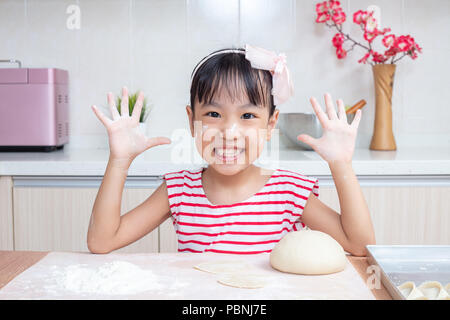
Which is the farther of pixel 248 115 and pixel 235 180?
pixel 235 180

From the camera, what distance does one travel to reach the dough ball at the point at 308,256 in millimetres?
695

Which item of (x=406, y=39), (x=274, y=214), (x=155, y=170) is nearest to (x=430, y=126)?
(x=406, y=39)

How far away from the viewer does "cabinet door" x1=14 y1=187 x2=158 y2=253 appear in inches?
66.1

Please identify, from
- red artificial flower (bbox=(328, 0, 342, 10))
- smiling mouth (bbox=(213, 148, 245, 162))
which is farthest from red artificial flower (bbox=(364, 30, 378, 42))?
smiling mouth (bbox=(213, 148, 245, 162))

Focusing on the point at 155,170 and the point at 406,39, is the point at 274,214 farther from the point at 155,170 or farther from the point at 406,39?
the point at 406,39

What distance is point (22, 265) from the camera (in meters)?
0.76

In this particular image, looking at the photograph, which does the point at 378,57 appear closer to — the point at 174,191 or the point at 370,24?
the point at 370,24

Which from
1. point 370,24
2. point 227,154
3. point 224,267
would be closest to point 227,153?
point 227,154

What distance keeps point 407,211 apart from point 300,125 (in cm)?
48

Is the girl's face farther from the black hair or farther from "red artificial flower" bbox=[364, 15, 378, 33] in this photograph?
"red artificial flower" bbox=[364, 15, 378, 33]

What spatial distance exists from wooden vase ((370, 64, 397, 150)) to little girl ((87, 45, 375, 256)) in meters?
0.98

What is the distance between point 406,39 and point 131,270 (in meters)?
1.58

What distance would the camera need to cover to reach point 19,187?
1.69 m

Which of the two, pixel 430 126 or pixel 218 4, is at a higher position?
pixel 218 4
